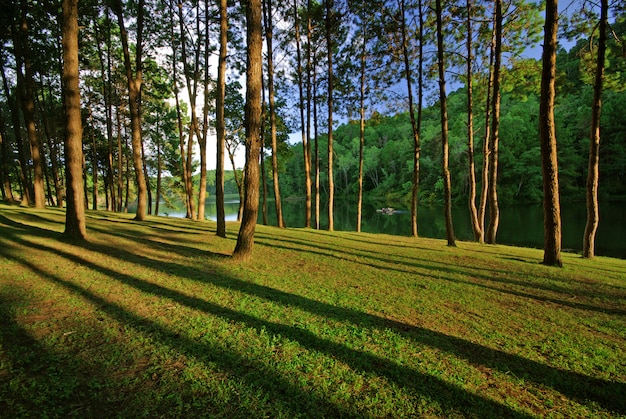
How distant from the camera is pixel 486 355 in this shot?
3.21 m

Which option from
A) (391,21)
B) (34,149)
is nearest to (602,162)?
(391,21)

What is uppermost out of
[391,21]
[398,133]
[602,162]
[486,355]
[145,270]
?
[398,133]

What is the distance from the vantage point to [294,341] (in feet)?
10.7

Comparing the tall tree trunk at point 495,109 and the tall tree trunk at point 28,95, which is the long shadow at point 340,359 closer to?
the tall tree trunk at point 495,109

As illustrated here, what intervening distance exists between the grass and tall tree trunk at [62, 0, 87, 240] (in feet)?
3.75

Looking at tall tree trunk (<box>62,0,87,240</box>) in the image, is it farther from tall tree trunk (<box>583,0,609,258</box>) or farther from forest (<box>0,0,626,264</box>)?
tall tree trunk (<box>583,0,609,258</box>)

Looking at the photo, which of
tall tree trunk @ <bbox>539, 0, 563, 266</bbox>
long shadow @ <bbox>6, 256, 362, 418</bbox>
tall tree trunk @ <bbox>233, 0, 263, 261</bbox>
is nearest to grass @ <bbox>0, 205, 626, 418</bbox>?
long shadow @ <bbox>6, 256, 362, 418</bbox>

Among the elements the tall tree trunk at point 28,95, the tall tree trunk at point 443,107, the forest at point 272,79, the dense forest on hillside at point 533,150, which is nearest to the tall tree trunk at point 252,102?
the forest at point 272,79

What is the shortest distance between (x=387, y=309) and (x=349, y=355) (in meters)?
1.57

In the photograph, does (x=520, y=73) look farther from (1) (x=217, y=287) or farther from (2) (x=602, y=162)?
(2) (x=602, y=162)

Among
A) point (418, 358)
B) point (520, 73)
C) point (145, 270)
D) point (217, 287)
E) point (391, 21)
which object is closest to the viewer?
point (418, 358)

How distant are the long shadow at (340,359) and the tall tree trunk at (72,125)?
3424 mm

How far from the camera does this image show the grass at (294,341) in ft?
7.64

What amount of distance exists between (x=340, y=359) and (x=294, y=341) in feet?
1.97
